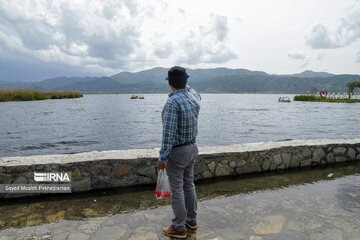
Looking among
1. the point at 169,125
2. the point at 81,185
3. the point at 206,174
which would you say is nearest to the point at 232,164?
the point at 206,174

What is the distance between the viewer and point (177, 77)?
2785mm

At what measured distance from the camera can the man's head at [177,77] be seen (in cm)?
276

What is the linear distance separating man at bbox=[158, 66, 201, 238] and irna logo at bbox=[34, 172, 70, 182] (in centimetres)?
233

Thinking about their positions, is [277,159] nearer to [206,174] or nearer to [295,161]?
[295,161]

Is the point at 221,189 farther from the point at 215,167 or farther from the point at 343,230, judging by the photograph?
the point at 343,230

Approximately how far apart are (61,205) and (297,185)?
14.7ft

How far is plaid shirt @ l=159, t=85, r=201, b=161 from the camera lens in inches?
104

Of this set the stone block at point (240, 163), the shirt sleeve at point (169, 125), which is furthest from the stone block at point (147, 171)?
the shirt sleeve at point (169, 125)

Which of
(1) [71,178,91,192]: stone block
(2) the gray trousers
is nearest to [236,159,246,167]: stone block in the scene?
(2) the gray trousers

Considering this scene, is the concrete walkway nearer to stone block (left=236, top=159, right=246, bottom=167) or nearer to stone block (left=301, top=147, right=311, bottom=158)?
stone block (left=236, top=159, right=246, bottom=167)

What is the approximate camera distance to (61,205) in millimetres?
3900

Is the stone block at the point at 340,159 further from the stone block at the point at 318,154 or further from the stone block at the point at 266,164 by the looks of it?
the stone block at the point at 266,164

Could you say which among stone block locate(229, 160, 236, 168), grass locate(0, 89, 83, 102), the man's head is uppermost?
grass locate(0, 89, 83, 102)

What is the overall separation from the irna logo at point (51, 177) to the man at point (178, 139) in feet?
7.64
